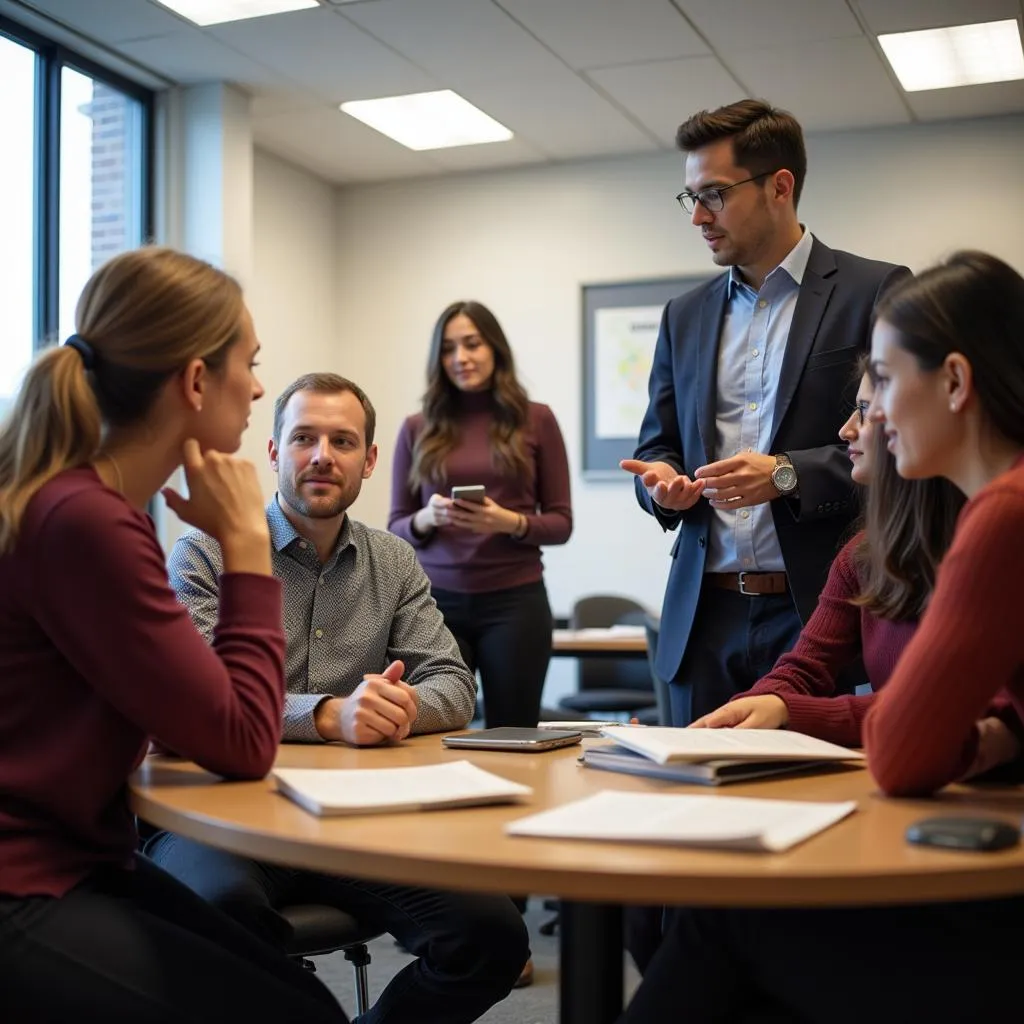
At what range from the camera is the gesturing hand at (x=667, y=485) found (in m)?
2.43

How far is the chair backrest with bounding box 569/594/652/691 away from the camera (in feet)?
18.3

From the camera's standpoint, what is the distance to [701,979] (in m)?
1.43

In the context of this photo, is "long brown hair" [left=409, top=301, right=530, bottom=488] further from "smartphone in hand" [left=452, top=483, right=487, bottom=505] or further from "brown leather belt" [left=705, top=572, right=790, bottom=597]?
"brown leather belt" [left=705, top=572, right=790, bottom=597]

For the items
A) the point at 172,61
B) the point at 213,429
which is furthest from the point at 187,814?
the point at 172,61

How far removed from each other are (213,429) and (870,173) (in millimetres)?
5225

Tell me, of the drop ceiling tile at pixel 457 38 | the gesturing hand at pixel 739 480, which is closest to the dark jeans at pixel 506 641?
the gesturing hand at pixel 739 480

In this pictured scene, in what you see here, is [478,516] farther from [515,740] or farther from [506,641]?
[515,740]

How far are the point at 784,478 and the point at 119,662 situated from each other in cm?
141

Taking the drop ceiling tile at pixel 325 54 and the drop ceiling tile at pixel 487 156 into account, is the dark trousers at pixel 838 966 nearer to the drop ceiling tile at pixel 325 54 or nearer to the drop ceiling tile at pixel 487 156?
the drop ceiling tile at pixel 325 54

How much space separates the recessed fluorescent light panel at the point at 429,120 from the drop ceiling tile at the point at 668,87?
0.68m

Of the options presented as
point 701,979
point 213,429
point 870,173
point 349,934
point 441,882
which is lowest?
point 349,934

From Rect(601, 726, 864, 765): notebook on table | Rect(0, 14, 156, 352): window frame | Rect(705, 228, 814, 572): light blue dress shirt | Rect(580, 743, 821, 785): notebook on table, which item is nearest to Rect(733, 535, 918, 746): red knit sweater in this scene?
Rect(601, 726, 864, 765): notebook on table

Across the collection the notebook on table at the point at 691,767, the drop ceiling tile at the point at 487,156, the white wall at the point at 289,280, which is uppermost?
the drop ceiling tile at the point at 487,156

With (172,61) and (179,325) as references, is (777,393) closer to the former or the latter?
(179,325)
